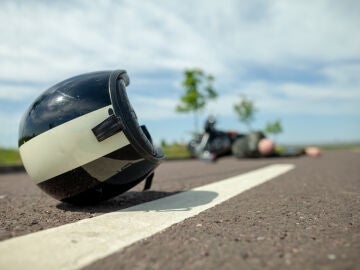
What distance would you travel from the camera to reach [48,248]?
264 cm

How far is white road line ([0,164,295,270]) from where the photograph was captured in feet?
7.89

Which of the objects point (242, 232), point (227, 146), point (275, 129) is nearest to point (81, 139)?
point (242, 232)

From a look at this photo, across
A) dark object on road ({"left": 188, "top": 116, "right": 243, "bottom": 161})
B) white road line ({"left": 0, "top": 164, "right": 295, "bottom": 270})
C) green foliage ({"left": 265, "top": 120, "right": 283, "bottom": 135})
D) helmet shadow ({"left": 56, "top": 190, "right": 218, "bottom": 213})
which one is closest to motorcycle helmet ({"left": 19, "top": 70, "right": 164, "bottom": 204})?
helmet shadow ({"left": 56, "top": 190, "right": 218, "bottom": 213})

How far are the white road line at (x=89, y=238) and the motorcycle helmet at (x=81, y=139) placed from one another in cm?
61

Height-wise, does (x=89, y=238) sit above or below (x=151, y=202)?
above

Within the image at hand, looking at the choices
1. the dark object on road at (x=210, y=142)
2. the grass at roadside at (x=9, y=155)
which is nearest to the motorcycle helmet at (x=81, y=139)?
the dark object on road at (x=210, y=142)

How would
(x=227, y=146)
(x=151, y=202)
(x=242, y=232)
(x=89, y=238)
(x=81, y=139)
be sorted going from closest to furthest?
(x=89, y=238) < (x=242, y=232) < (x=81, y=139) < (x=151, y=202) < (x=227, y=146)

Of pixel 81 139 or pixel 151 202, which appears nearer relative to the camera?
pixel 81 139

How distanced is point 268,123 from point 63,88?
48.5 metres

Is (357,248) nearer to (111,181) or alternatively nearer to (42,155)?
(111,181)

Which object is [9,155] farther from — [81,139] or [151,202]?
[81,139]

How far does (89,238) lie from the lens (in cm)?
293

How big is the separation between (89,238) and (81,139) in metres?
1.35

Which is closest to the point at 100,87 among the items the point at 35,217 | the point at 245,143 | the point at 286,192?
the point at 35,217
